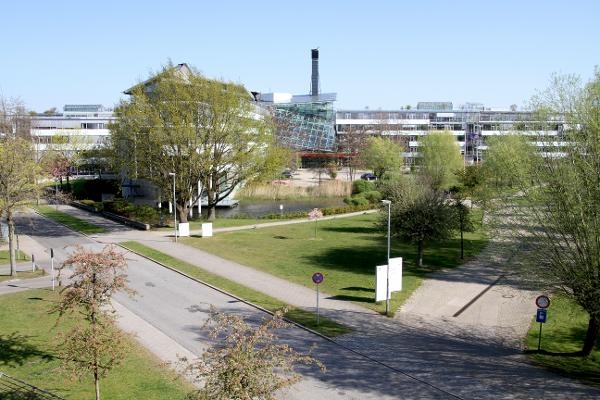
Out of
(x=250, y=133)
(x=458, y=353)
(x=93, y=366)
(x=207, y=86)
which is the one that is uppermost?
(x=207, y=86)

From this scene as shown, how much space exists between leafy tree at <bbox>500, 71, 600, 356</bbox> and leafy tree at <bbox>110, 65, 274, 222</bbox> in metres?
27.3

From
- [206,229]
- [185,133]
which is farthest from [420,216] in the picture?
[185,133]

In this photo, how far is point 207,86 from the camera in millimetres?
40906

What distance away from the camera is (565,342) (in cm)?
1969

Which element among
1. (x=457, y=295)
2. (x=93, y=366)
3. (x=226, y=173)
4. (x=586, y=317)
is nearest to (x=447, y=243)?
(x=457, y=295)

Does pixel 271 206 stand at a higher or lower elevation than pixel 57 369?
higher

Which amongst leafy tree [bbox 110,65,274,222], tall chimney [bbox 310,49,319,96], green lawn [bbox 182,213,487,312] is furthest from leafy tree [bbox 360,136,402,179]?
tall chimney [bbox 310,49,319,96]

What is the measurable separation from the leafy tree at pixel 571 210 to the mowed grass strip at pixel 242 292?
24.3 ft

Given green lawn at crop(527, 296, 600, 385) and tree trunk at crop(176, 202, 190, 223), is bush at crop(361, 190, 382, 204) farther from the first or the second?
green lawn at crop(527, 296, 600, 385)

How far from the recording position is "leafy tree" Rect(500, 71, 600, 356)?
52.2ft

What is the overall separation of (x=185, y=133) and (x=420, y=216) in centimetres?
1875

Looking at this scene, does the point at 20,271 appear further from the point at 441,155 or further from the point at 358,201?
the point at 441,155

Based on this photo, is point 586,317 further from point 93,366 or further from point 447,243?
point 93,366

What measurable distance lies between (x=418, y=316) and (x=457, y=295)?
3923 mm
